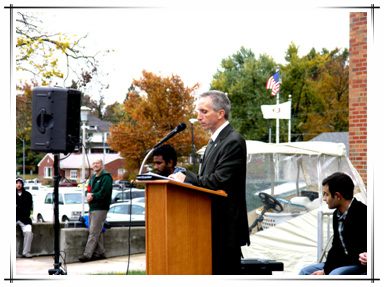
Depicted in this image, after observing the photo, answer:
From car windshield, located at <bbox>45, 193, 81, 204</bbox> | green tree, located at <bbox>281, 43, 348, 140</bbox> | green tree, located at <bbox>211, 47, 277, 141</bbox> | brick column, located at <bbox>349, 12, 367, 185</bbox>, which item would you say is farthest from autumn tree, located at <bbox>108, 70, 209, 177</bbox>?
brick column, located at <bbox>349, 12, 367, 185</bbox>

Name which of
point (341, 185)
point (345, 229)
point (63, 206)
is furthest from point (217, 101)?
point (63, 206)

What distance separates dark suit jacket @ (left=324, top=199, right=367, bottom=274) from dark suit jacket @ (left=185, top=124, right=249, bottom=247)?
1126 millimetres

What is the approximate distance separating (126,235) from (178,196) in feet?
25.6

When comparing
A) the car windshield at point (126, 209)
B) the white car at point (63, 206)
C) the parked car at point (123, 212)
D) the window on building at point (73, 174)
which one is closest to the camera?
the parked car at point (123, 212)

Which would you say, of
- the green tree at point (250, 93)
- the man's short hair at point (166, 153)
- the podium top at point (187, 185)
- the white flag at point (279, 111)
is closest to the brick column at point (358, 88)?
the man's short hair at point (166, 153)

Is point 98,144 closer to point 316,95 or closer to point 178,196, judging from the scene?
point 316,95

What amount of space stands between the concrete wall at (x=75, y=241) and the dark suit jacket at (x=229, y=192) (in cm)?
681

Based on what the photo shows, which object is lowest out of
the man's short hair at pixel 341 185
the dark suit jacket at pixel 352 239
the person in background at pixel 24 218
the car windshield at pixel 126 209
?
the car windshield at pixel 126 209

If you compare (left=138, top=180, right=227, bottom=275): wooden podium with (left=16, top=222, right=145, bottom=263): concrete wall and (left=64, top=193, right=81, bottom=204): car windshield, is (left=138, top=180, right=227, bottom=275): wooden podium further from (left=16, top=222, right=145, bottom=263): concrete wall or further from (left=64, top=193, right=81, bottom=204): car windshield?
(left=64, top=193, right=81, bottom=204): car windshield

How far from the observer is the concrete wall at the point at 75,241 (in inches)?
395

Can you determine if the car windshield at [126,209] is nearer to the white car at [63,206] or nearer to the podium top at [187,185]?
the white car at [63,206]

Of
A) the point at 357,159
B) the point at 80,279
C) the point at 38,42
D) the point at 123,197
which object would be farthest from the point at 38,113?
the point at 123,197

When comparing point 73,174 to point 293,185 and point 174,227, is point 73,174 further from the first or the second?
point 174,227

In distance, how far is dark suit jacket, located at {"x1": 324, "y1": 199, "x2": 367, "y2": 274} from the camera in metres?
4.42
